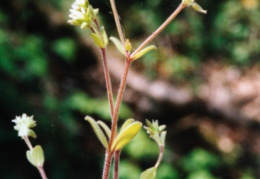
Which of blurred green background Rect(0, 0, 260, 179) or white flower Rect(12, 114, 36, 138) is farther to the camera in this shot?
blurred green background Rect(0, 0, 260, 179)

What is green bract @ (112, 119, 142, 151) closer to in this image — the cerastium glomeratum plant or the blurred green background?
the cerastium glomeratum plant

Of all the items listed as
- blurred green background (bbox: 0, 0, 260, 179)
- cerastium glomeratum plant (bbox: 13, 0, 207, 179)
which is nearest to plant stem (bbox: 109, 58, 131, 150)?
cerastium glomeratum plant (bbox: 13, 0, 207, 179)

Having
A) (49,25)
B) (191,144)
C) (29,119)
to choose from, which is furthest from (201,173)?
(29,119)

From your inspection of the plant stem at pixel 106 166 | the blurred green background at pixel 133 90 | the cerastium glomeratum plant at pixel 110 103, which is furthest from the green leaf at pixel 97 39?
the blurred green background at pixel 133 90

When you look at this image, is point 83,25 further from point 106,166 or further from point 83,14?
point 106,166

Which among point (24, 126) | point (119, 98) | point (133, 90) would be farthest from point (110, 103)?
point (133, 90)

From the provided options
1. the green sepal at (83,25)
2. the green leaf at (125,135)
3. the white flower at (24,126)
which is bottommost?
the green leaf at (125,135)

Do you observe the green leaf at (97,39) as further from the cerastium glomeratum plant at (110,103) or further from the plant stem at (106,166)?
the plant stem at (106,166)
